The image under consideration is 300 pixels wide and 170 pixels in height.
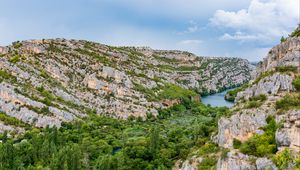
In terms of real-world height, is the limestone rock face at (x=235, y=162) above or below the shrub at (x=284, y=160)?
below

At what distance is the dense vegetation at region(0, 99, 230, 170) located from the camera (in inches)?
3100

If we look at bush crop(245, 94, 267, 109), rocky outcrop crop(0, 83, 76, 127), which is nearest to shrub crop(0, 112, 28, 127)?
rocky outcrop crop(0, 83, 76, 127)

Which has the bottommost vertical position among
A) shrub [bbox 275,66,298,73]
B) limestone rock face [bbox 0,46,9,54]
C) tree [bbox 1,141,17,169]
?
tree [bbox 1,141,17,169]

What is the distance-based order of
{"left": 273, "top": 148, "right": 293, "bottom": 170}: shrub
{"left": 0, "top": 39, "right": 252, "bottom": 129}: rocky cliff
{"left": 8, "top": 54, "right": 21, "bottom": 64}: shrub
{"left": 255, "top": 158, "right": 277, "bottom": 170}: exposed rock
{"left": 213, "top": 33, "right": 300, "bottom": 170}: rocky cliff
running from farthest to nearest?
{"left": 8, "top": 54, "right": 21, "bottom": 64}: shrub
{"left": 0, "top": 39, "right": 252, "bottom": 129}: rocky cliff
{"left": 213, "top": 33, "right": 300, "bottom": 170}: rocky cliff
{"left": 255, "top": 158, "right": 277, "bottom": 170}: exposed rock
{"left": 273, "top": 148, "right": 293, "bottom": 170}: shrub

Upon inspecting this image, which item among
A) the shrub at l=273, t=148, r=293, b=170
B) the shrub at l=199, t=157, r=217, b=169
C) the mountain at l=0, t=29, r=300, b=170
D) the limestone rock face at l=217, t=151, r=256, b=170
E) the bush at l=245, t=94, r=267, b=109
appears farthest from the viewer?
the bush at l=245, t=94, r=267, b=109

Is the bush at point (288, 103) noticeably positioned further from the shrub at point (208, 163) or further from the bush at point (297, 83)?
the shrub at point (208, 163)

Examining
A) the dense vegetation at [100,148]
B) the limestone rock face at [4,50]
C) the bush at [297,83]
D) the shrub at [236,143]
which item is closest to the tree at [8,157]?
the dense vegetation at [100,148]

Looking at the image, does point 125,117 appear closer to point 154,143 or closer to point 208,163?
point 154,143

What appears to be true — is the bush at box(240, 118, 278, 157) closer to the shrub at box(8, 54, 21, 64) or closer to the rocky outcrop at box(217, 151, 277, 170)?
the rocky outcrop at box(217, 151, 277, 170)

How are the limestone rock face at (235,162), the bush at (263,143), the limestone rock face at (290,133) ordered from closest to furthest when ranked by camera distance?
1. the limestone rock face at (290,133)
2. the bush at (263,143)
3. the limestone rock face at (235,162)

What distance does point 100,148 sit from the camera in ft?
326

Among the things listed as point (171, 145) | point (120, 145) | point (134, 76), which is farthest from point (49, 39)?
point (171, 145)

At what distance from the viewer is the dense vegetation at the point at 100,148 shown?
7875 cm

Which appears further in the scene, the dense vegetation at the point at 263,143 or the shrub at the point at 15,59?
the shrub at the point at 15,59
